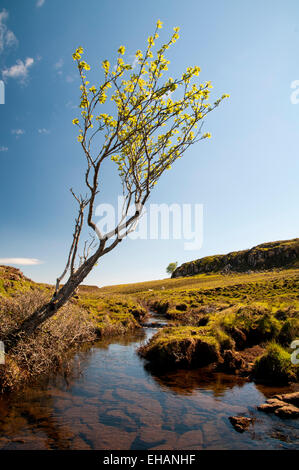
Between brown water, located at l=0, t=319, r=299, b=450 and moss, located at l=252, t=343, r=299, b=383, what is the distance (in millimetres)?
1109

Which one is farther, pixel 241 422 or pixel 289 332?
pixel 289 332

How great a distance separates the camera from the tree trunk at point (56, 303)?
10719mm

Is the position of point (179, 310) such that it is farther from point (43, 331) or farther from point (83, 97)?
point (83, 97)

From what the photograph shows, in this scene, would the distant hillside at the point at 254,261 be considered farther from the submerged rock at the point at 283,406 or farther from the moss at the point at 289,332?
the submerged rock at the point at 283,406

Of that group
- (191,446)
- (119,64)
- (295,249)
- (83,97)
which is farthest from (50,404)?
(295,249)

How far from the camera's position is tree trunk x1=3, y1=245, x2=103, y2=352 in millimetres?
10719

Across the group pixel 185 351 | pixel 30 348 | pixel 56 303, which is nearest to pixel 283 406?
pixel 185 351

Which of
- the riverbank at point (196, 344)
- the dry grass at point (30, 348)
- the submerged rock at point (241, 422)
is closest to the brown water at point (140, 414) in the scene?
the submerged rock at point (241, 422)

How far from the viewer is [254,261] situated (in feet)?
424

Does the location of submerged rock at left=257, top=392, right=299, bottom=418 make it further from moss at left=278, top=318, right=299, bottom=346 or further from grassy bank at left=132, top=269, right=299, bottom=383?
moss at left=278, top=318, right=299, bottom=346

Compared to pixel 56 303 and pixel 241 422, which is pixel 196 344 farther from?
pixel 56 303

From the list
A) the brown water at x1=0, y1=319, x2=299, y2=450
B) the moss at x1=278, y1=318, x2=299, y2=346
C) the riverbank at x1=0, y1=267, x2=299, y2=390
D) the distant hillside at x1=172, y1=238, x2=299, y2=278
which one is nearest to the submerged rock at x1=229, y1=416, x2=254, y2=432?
the brown water at x1=0, y1=319, x2=299, y2=450

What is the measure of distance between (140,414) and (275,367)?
698 cm

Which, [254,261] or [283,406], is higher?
[254,261]
